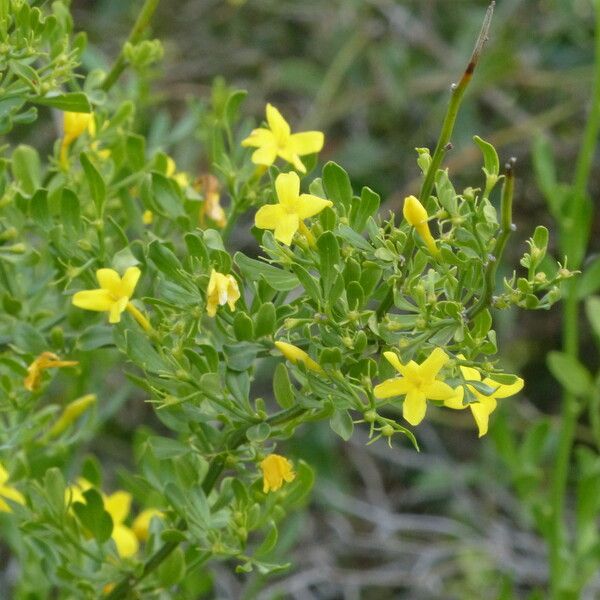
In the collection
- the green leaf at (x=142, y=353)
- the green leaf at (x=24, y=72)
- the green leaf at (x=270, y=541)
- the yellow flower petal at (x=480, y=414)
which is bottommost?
the green leaf at (x=270, y=541)

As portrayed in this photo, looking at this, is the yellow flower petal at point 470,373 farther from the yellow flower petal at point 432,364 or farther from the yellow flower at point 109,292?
the yellow flower at point 109,292

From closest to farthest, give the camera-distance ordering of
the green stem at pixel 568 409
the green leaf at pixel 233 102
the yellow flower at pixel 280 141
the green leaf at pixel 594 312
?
1. the yellow flower at pixel 280 141
2. the green leaf at pixel 233 102
3. the green stem at pixel 568 409
4. the green leaf at pixel 594 312

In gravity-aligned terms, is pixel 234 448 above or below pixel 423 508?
above

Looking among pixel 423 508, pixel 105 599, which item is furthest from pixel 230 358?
pixel 423 508

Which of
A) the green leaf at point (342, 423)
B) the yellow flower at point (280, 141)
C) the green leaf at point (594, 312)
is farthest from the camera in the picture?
the green leaf at point (594, 312)

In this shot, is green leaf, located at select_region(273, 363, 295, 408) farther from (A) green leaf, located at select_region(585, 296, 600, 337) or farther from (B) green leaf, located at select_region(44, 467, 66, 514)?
(A) green leaf, located at select_region(585, 296, 600, 337)

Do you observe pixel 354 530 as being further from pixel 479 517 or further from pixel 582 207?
pixel 582 207

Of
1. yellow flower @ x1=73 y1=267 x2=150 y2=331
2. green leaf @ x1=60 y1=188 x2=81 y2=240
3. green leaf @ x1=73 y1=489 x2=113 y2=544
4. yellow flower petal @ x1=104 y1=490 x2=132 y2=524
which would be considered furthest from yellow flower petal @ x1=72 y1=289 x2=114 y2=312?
yellow flower petal @ x1=104 y1=490 x2=132 y2=524

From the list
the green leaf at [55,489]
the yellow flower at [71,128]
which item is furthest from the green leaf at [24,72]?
the green leaf at [55,489]
